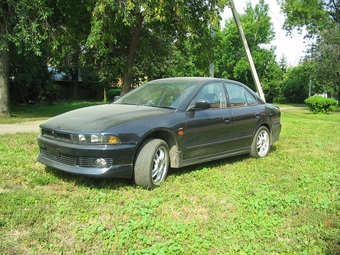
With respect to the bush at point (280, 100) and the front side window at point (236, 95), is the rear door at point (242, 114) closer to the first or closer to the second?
the front side window at point (236, 95)

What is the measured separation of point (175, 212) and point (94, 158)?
4.04 ft

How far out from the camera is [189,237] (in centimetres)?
330

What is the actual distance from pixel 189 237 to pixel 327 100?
22.3 m

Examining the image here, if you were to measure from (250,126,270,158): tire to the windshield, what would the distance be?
1.93 m

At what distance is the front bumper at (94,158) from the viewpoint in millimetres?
4324

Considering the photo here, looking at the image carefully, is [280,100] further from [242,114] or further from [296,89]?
[242,114]

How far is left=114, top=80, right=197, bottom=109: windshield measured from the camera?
18.1 ft

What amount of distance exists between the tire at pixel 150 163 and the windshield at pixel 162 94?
0.81m

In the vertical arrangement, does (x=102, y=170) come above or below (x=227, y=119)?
below

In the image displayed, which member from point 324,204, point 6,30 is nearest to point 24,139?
point 324,204

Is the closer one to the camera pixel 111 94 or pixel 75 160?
pixel 75 160

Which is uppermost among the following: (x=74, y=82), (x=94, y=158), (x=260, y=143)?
(x=74, y=82)

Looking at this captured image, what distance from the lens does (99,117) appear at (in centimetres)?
475

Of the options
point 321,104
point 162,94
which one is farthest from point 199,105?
point 321,104
